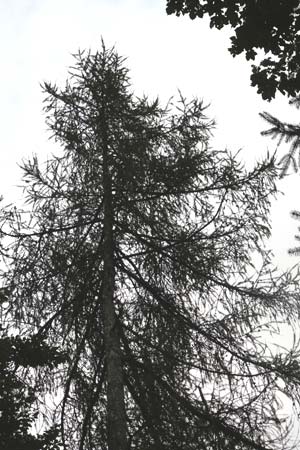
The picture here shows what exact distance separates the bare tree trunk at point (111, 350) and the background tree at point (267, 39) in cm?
331

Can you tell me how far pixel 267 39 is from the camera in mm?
4715

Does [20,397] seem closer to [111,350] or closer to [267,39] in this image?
→ [111,350]

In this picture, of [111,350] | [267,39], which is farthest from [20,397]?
[267,39]

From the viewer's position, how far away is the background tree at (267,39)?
4.65m

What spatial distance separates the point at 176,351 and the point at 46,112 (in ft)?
13.5

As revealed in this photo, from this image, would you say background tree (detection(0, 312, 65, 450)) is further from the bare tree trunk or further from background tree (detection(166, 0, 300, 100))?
background tree (detection(166, 0, 300, 100))

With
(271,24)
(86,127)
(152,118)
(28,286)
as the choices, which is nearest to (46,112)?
(86,127)

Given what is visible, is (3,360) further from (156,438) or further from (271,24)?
(271,24)

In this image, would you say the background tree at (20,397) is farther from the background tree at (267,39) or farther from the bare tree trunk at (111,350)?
the background tree at (267,39)

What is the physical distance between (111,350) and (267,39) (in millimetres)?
3893

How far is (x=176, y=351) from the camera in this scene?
7.29 m

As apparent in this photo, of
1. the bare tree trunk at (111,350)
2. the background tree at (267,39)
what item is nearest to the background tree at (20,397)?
the bare tree trunk at (111,350)

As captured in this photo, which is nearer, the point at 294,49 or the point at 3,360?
the point at 294,49

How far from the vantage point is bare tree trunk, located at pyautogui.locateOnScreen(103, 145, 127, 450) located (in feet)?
19.5
